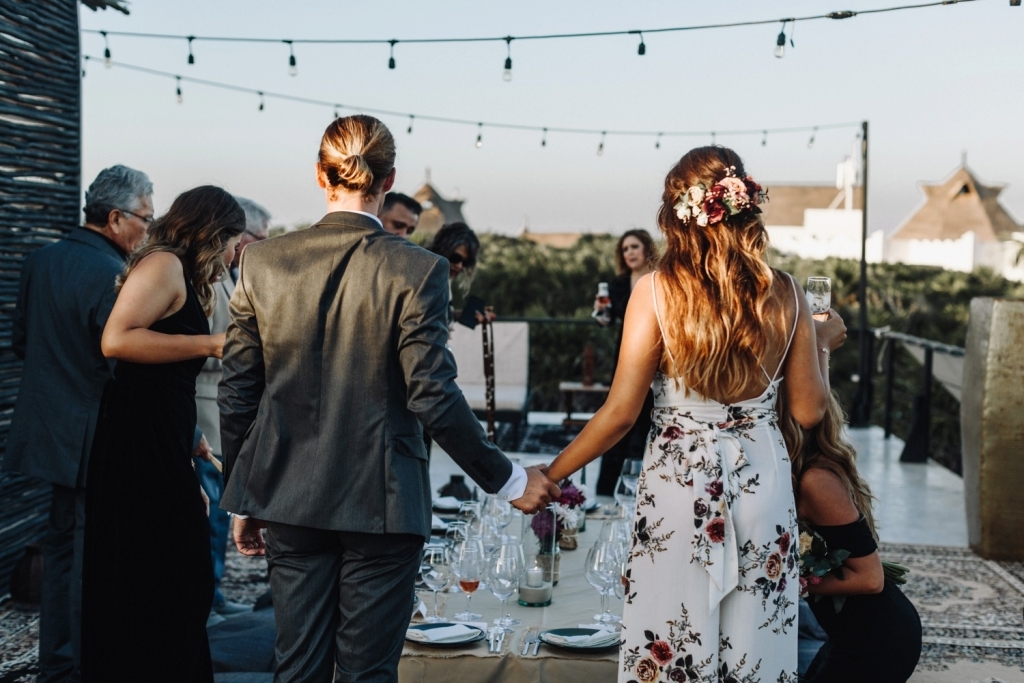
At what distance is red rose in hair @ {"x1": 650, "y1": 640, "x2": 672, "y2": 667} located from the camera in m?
2.00

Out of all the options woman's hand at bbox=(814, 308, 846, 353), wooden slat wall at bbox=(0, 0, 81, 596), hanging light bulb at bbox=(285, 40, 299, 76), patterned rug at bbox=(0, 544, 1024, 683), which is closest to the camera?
woman's hand at bbox=(814, 308, 846, 353)

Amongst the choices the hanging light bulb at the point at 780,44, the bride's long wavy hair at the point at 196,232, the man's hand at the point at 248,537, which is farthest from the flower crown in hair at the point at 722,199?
the hanging light bulb at the point at 780,44

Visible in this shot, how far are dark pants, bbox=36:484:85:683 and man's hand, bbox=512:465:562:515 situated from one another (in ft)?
4.82

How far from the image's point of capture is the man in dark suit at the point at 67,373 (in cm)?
293

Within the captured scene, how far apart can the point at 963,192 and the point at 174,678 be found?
35.0 m

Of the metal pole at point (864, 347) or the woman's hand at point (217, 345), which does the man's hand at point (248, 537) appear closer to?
the woman's hand at point (217, 345)

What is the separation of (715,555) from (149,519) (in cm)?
154

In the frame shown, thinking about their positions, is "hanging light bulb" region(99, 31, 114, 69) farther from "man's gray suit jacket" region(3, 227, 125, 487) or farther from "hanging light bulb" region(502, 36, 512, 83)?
"man's gray suit jacket" region(3, 227, 125, 487)

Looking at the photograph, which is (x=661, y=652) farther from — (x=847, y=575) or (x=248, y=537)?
(x=248, y=537)

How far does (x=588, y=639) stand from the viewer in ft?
7.48

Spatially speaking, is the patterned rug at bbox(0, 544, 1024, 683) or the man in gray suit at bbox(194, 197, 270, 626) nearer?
the patterned rug at bbox(0, 544, 1024, 683)

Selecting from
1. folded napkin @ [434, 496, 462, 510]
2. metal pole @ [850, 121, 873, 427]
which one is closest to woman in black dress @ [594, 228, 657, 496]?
folded napkin @ [434, 496, 462, 510]

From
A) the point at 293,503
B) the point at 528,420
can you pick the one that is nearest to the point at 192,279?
the point at 293,503

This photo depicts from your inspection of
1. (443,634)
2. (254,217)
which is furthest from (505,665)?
(254,217)
